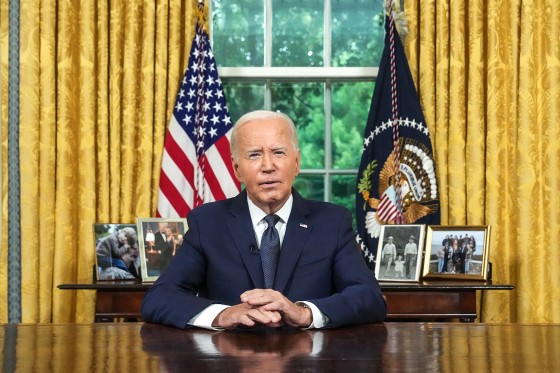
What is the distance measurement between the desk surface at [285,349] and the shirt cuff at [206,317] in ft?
0.16

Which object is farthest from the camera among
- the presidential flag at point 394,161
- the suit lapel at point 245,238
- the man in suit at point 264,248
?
the presidential flag at point 394,161

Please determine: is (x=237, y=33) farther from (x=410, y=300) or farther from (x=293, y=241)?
(x=293, y=241)

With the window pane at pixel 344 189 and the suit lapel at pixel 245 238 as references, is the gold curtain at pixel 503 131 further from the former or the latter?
the suit lapel at pixel 245 238

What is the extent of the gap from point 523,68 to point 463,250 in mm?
1033

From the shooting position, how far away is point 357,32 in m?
4.96

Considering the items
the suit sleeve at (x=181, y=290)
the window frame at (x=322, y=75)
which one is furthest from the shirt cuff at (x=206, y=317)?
the window frame at (x=322, y=75)

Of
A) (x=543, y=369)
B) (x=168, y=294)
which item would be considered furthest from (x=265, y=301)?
(x=543, y=369)

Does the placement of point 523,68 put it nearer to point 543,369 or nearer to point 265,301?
point 265,301

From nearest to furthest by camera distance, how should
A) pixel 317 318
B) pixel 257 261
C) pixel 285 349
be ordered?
pixel 285 349 < pixel 317 318 < pixel 257 261

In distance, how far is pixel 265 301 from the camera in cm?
221

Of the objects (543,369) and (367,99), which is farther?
(367,99)

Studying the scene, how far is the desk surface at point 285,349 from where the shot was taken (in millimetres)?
1643

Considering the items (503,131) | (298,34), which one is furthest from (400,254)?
(298,34)

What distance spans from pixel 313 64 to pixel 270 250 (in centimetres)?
248
